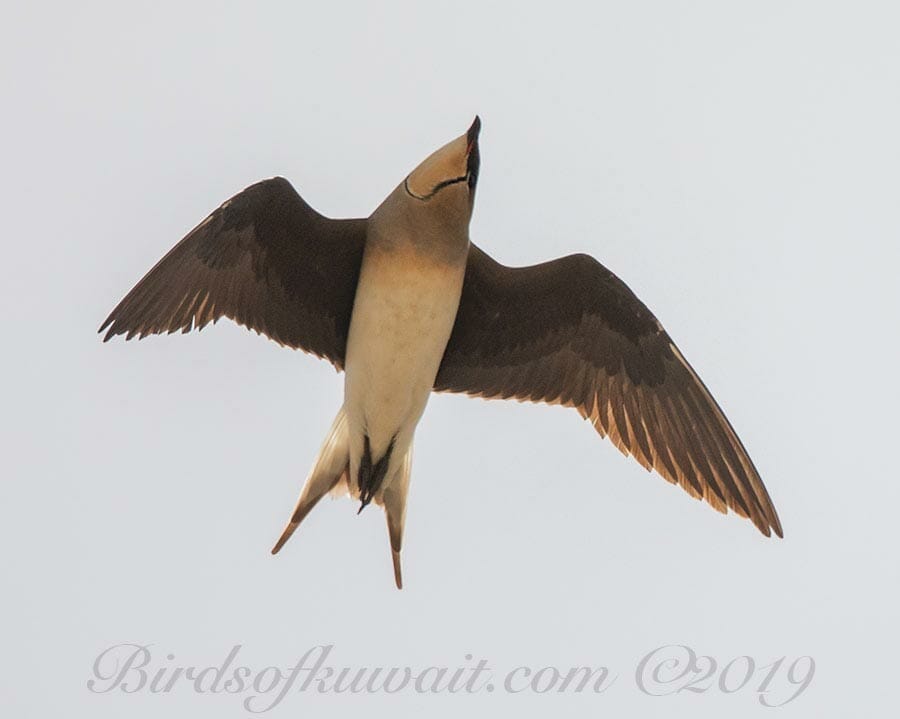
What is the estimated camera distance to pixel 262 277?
24.6ft

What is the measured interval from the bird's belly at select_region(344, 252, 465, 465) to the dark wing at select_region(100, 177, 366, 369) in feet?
0.49

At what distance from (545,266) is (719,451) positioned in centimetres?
117

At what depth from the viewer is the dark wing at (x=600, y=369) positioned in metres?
7.71

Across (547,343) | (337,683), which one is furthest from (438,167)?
(337,683)

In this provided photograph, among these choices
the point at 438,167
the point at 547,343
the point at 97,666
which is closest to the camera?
the point at 438,167

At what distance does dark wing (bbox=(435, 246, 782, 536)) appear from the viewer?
7711 mm

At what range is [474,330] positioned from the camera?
7.80 m

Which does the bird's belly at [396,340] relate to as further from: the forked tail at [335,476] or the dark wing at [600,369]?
the dark wing at [600,369]

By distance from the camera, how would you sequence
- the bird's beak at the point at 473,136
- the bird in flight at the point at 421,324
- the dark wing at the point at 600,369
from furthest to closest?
the dark wing at the point at 600,369
the bird in flight at the point at 421,324
the bird's beak at the point at 473,136

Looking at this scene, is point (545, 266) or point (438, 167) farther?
point (545, 266)

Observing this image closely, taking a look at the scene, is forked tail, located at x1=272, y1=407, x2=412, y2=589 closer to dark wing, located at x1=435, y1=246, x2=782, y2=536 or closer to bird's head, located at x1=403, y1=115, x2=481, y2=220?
dark wing, located at x1=435, y1=246, x2=782, y2=536

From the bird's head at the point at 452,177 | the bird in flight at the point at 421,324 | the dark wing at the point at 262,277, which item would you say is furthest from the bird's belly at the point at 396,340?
the bird's head at the point at 452,177

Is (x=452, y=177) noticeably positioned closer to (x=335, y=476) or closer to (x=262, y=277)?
(x=262, y=277)

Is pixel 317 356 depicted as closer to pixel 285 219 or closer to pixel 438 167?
pixel 285 219
